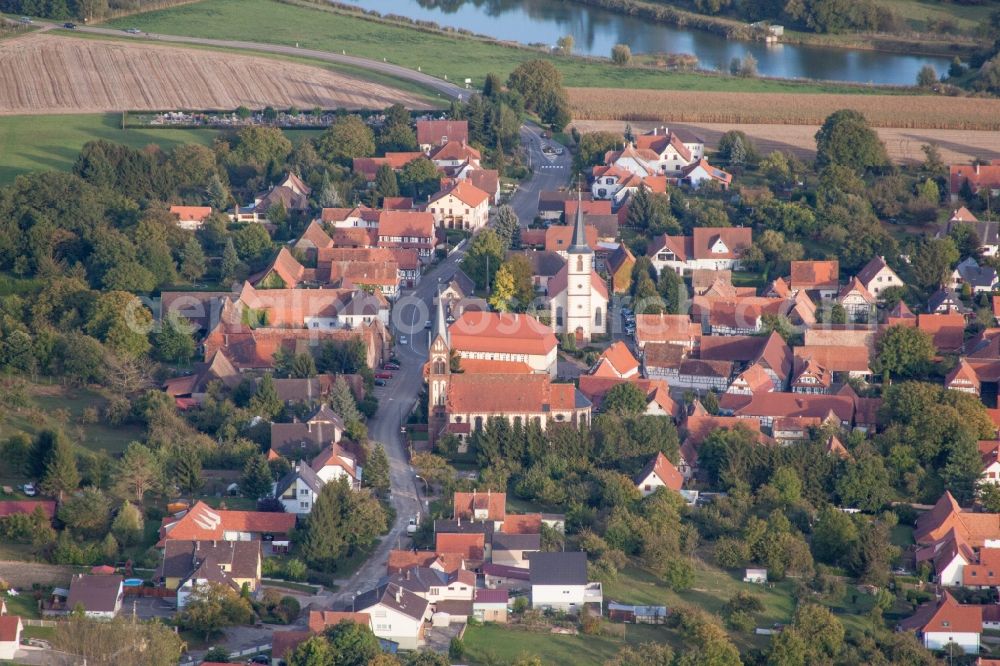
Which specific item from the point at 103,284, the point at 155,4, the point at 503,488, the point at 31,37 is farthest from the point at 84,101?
the point at 503,488

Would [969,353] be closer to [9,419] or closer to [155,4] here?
[9,419]

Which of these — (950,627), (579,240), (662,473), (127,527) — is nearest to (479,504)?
(662,473)

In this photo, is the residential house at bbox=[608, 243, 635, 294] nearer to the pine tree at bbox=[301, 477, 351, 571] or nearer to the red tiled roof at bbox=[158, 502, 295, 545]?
the pine tree at bbox=[301, 477, 351, 571]

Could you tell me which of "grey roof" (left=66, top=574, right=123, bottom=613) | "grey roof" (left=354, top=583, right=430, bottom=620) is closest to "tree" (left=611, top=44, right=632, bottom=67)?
"grey roof" (left=354, top=583, right=430, bottom=620)

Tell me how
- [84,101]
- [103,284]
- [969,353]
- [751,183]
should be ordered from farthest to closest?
[84,101]
[751,183]
[103,284]
[969,353]

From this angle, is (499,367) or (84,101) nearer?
(499,367)

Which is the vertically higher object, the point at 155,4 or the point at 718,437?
the point at 155,4
